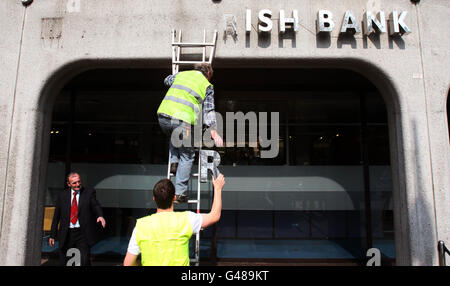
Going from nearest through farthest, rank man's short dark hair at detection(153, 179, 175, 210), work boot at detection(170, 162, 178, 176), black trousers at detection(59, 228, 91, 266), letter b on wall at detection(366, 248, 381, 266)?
man's short dark hair at detection(153, 179, 175, 210) → work boot at detection(170, 162, 178, 176) → black trousers at detection(59, 228, 91, 266) → letter b on wall at detection(366, 248, 381, 266)

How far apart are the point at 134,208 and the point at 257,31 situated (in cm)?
430

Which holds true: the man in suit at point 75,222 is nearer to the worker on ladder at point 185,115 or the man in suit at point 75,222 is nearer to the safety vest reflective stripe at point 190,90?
the worker on ladder at point 185,115

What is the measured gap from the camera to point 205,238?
233 inches

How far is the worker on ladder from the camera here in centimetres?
306

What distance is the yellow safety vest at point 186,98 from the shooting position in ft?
10.0

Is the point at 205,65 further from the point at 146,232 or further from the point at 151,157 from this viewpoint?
the point at 151,157

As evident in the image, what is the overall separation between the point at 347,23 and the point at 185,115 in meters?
2.70

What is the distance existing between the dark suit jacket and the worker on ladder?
2.03 meters

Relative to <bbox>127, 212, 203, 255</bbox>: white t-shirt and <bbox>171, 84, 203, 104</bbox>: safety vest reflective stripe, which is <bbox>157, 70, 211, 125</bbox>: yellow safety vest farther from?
<bbox>127, 212, 203, 255</bbox>: white t-shirt

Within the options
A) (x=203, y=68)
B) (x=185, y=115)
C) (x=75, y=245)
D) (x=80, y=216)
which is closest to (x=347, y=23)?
(x=203, y=68)

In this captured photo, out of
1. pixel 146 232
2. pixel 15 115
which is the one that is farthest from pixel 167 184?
pixel 15 115

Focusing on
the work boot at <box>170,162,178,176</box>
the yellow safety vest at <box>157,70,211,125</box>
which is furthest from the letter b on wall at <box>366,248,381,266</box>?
the yellow safety vest at <box>157,70,211,125</box>

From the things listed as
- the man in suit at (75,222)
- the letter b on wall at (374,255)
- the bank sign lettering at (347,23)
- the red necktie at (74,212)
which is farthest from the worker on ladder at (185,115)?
the letter b on wall at (374,255)

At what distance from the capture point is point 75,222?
438 centimetres
